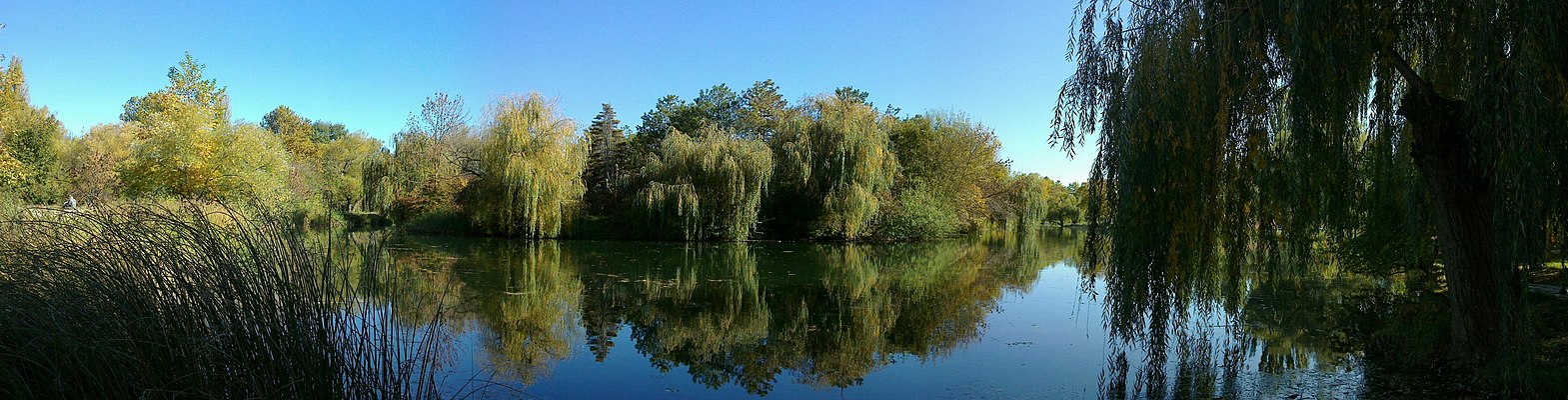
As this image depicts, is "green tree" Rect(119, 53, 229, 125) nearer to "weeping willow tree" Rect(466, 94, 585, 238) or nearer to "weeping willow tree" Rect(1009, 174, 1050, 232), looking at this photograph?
"weeping willow tree" Rect(466, 94, 585, 238)

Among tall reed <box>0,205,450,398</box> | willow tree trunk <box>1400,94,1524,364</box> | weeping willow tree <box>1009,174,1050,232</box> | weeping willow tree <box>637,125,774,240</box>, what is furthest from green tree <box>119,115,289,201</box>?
weeping willow tree <box>1009,174,1050,232</box>

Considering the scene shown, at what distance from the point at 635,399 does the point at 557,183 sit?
57.0ft

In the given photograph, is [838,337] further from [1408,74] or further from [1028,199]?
[1028,199]

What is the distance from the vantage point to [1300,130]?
392 cm

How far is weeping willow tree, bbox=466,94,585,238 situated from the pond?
8.05 metres

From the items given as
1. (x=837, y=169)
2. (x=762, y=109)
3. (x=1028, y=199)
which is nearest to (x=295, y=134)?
(x=762, y=109)

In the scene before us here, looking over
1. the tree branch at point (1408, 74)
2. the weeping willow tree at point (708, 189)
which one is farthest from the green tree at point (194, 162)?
the tree branch at point (1408, 74)

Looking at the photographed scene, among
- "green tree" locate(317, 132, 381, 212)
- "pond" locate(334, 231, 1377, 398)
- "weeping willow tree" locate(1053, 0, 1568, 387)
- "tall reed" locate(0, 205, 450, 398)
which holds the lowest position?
"pond" locate(334, 231, 1377, 398)

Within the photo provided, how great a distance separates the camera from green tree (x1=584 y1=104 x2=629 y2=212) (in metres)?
25.8

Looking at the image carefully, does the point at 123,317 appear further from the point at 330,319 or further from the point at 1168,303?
the point at 1168,303

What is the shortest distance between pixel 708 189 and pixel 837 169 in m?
3.76

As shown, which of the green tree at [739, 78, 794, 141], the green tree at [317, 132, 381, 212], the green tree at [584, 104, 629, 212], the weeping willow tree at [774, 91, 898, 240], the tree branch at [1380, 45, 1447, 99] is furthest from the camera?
the green tree at [739, 78, 794, 141]

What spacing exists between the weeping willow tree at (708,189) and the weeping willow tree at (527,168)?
2327mm

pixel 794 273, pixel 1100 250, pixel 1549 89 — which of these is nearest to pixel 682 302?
pixel 794 273
